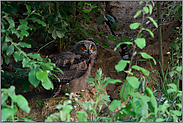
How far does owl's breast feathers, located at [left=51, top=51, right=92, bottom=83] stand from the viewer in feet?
7.99

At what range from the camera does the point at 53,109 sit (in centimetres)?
240

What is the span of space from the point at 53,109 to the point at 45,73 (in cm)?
141

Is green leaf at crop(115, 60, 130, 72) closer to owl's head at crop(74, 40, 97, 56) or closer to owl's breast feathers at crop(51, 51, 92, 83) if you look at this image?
owl's breast feathers at crop(51, 51, 92, 83)

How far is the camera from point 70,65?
2.55 meters

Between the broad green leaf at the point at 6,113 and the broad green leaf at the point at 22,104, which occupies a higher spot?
the broad green leaf at the point at 22,104

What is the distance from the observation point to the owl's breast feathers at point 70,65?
2436 mm

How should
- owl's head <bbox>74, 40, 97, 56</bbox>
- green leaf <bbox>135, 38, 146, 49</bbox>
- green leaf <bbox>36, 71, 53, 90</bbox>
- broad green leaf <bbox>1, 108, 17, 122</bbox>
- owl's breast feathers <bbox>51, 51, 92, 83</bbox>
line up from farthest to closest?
owl's head <bbox>74, 40, 97, 56</bbox> < owl's breast feathers <bbox>51, 51, 92, 83</bbox> < green leaf <bbox>36, 71, 53, 90</bbox> < green leaf <bbox>135, 38, 146, 49</bbox> < broad green leaf <bbox>1, 108, 17, 122</bbox>

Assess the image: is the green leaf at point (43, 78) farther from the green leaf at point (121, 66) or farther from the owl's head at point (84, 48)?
the owl's head at point (84, 48)

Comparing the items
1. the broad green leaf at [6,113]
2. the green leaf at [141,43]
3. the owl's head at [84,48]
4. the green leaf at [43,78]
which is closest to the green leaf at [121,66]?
the green leaf at [141,43]

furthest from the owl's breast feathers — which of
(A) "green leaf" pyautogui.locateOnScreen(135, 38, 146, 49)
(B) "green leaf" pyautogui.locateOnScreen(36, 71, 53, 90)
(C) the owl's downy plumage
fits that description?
(A) "green leaf" pyautogui.locateOnScreen(135, 38, 146, 49)

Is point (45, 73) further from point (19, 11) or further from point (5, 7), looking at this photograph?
point (19, 11)

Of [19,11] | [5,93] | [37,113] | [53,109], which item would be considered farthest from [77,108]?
[19,11]

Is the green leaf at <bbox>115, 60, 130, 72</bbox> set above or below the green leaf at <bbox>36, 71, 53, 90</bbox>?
above

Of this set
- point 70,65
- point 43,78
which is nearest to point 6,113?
point 43,78
